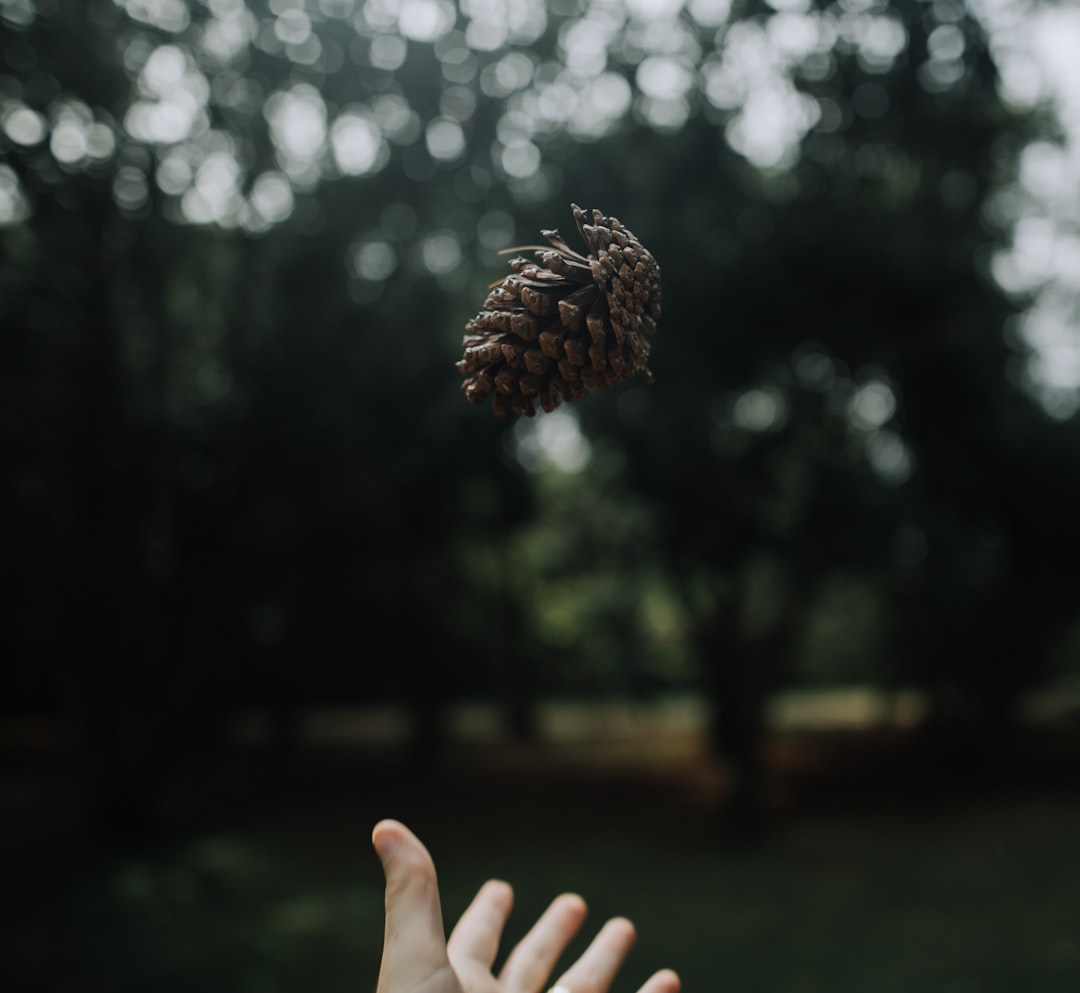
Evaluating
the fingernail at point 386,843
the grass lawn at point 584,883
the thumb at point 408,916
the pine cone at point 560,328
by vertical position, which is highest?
the grass lawn at point 584,883

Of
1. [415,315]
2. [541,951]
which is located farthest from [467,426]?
[541,951]

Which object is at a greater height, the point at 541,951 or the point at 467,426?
the point at 467,426

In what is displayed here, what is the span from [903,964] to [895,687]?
10.9 metres

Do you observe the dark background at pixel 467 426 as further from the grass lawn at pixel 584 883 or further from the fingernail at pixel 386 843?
the fingernail at pixel 386 843

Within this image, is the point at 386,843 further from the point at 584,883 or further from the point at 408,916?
the point at 584,883

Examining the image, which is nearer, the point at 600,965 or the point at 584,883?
the point at 600,965

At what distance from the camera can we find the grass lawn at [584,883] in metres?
7.37

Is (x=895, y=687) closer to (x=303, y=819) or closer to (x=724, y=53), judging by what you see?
(x=303, y=819)

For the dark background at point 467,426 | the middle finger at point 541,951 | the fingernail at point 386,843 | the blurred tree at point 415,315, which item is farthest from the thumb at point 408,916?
the blurred tree at point 415,315

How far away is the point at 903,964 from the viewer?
7500 mm

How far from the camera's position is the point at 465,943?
1758 mm

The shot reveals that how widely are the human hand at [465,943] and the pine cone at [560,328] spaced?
2.17ft

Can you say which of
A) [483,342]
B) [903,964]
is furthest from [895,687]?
[483,342]

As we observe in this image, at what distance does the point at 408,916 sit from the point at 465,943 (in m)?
0.37
